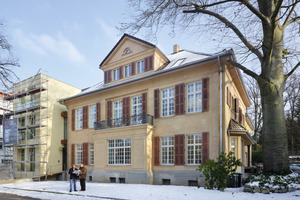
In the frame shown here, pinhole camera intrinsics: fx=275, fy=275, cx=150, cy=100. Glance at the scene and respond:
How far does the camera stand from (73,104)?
24.4 m

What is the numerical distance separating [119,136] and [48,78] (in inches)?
440

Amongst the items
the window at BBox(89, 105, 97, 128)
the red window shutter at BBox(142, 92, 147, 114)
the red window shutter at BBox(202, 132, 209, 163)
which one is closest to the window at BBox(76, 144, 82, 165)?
the window at BBox(89, 105, 97, 128)

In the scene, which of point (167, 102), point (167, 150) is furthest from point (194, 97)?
point (167, 150)

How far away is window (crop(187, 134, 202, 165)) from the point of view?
53.5 ft

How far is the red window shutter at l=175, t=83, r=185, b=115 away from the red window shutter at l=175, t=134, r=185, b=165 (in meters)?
1.55

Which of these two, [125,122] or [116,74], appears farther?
[116,74]

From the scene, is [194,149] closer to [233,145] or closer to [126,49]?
[233,145]

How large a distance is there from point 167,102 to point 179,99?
3.55 feet

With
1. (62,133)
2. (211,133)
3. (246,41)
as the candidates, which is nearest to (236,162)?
(211,133)

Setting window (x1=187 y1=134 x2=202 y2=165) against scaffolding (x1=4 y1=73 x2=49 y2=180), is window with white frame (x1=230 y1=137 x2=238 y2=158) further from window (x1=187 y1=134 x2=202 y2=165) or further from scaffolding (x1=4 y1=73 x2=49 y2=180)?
scaffolding (x1=4 y1=73 x2=49 y2=180)

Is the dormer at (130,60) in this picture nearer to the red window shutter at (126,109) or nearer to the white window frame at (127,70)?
the white window frame at (127,70)

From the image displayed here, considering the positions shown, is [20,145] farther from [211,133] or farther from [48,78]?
[211,133]

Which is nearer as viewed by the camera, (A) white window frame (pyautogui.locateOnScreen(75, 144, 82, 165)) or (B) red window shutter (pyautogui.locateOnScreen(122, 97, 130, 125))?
(B) red window shutter (pyautogui.locateOnScreen(122, 97, 130, 125))

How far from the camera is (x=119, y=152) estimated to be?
19.4 m
